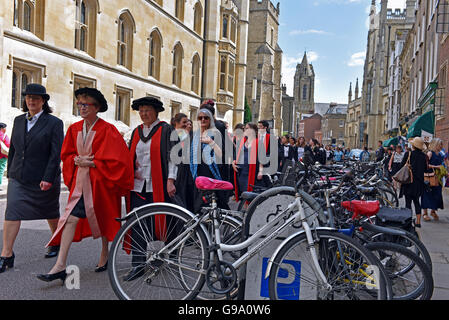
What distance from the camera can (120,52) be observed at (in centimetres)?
2053

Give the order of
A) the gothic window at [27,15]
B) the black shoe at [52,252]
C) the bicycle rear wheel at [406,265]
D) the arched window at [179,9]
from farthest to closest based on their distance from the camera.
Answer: the arched window at [179,9]
the gothic window at [27,15]
the black shoe at [52,252]
the bicycle rear wheel at [406,265]

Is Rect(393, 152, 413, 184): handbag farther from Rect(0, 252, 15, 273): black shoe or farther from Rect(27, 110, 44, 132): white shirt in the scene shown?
Rect(0, 252, 15, 273): black shoe

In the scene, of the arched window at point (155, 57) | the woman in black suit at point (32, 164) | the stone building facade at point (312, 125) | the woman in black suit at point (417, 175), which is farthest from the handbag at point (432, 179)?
the stone building facade at point (312, 125)

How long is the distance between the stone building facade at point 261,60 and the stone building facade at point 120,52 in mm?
26634

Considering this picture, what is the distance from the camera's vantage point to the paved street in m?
4.25

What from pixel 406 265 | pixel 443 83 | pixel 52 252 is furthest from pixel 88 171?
pixel 443 83

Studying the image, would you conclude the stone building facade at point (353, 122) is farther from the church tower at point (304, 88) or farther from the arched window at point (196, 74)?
the arched window at point (196, 74)

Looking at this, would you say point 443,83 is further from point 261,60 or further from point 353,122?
point 353,122

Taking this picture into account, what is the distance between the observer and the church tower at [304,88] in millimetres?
123938

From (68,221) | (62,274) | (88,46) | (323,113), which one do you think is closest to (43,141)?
(68,221)

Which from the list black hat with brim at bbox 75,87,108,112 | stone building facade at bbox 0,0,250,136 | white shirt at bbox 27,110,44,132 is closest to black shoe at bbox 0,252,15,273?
white shirt at bbox 27,110,44,132

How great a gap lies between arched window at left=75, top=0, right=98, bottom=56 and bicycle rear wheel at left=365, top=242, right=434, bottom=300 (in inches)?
641

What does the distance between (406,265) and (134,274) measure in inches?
94.3
